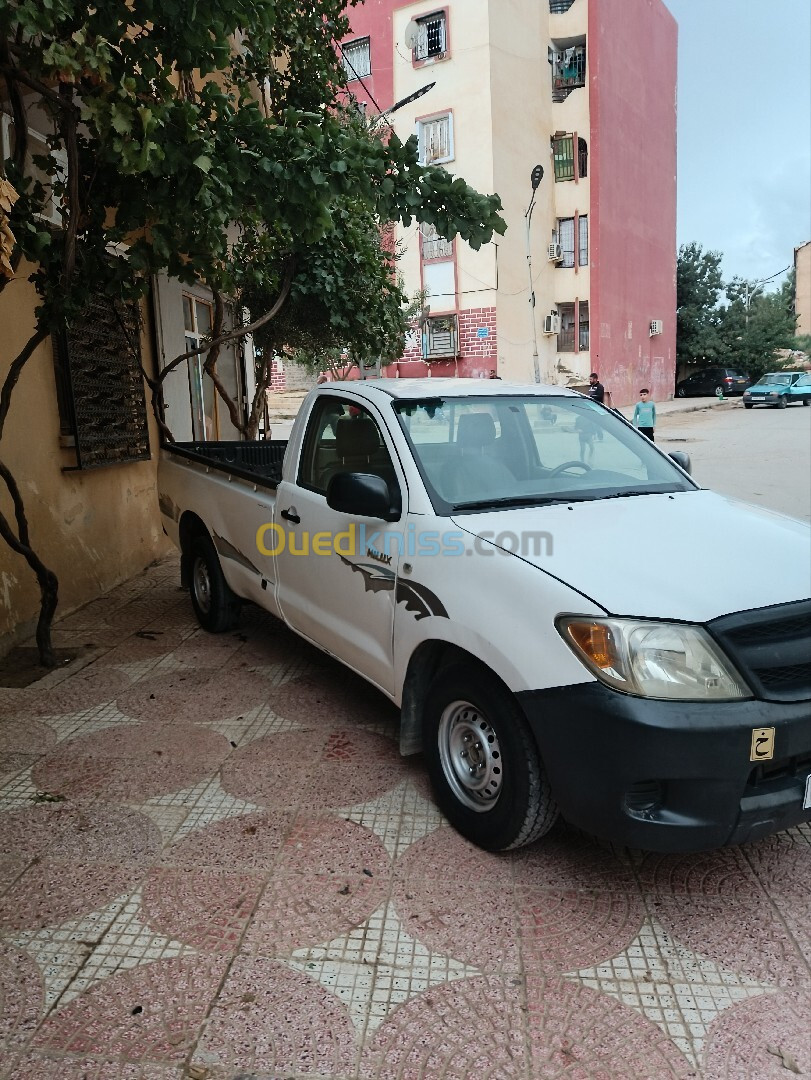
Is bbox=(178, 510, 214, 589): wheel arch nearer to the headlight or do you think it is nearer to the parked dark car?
the headlight

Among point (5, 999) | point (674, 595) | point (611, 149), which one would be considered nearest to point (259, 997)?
point (5, 999)

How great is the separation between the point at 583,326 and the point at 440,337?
19.9 feet

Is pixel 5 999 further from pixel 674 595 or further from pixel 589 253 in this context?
pixel 589 253

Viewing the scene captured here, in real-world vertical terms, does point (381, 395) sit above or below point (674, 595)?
above

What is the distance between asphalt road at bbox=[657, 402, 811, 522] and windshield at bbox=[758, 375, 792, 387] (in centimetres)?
193

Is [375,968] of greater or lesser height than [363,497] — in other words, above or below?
below

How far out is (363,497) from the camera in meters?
3.27

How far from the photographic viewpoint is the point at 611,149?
1141 inches

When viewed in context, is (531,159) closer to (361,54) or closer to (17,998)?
(361,54)

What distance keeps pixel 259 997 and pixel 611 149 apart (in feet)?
105

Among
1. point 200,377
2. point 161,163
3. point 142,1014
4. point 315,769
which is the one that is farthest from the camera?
point 200,377

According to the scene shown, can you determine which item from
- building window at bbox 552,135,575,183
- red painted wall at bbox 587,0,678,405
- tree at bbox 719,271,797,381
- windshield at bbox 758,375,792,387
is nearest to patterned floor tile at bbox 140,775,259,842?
red painted wall at bbox 587,0,678,405

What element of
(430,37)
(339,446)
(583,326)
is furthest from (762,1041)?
(430,37)

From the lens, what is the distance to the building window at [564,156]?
93.3 feet
